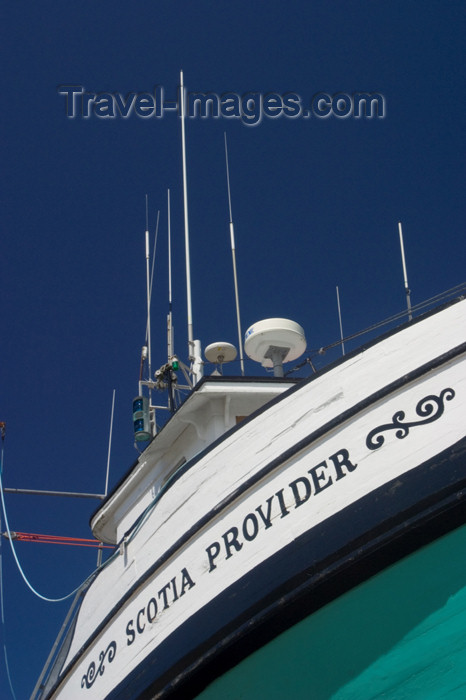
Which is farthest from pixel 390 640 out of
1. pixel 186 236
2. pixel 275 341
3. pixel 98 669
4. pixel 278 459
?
pixel 186 236

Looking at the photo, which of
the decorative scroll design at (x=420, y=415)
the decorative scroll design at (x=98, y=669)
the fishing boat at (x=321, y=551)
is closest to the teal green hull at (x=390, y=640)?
the fishing boat at (x=321, y=551)

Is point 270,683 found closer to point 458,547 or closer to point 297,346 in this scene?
point 458,547

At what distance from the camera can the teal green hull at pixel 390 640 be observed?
4.01 meters

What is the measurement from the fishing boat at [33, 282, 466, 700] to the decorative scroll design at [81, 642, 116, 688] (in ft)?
0.06

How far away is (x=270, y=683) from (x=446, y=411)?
203cm

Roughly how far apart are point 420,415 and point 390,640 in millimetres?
1342

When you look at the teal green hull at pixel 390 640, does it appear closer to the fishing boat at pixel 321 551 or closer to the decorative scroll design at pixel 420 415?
the fishing boat at pixel 321 551

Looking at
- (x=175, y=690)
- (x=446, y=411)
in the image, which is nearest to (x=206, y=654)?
(x=175, y=690)

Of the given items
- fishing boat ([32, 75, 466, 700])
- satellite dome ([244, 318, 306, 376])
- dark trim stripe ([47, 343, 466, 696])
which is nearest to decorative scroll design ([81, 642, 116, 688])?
fishing boat ([32, 75, 466, 700])

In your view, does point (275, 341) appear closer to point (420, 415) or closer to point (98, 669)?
point (420, 415)

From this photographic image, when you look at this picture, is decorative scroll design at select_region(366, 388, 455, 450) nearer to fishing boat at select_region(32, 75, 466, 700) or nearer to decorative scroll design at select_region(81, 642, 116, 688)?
fishing boat at select_region(32, 75, 466, 700)

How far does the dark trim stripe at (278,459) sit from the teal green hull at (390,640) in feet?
3.12

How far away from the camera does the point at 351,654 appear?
13.8ft

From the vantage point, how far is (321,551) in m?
4.42
